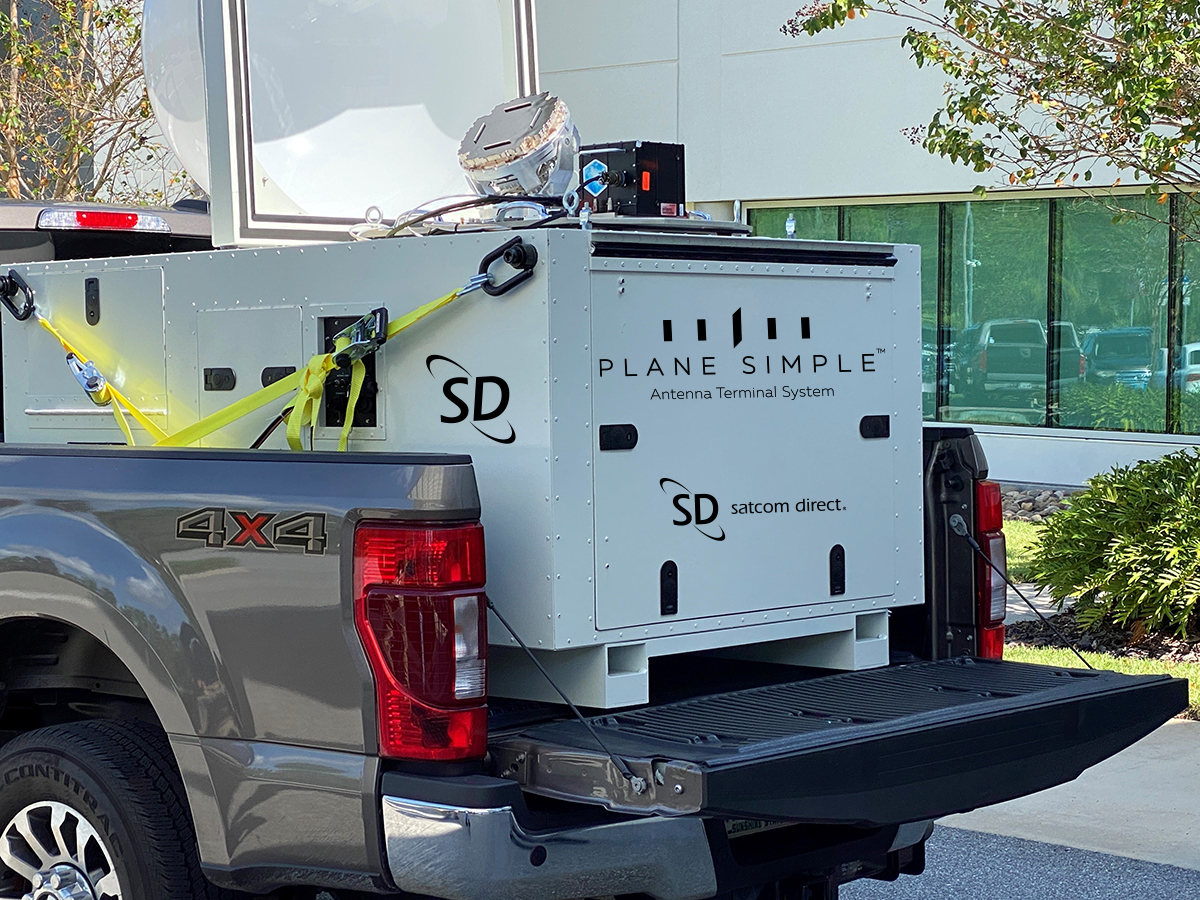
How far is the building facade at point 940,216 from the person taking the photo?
56.1ft

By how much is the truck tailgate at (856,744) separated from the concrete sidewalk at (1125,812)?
1964 mm

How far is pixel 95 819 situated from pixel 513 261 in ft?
5.22

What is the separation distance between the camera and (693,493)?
160 inches

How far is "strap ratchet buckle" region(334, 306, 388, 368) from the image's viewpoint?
3975mm

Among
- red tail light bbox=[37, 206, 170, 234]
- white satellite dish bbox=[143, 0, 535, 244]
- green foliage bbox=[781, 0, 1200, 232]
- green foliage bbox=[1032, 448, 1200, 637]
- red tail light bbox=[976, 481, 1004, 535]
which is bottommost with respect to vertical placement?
green foliage bbox=[1032, 448, 1200, 637]

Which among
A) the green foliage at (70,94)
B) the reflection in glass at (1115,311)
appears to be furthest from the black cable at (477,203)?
the reflection in glass at (1115,311)

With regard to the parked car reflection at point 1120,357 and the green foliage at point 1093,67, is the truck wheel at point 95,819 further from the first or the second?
the parked car reflection at point 1120,357

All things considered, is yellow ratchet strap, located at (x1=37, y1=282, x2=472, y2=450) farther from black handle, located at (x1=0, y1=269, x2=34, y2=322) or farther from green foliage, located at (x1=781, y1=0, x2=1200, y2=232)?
green foliage, located at (x1=781, y1=0, x2=1200, y2=232)

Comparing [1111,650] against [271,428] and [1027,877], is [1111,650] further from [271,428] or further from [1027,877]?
[271,428]

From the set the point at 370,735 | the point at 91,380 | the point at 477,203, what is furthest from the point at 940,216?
the point at 370,735

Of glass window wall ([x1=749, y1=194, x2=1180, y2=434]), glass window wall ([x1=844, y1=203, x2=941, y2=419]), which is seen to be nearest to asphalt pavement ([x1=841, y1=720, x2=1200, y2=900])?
glass window wall ([x1=749, y1=194, x2=1180, y2=434])

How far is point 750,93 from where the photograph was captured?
1952 centimetres

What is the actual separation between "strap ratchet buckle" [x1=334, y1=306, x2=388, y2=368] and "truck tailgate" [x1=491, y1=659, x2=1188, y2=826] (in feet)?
3.21

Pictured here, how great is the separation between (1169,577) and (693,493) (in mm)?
5775
